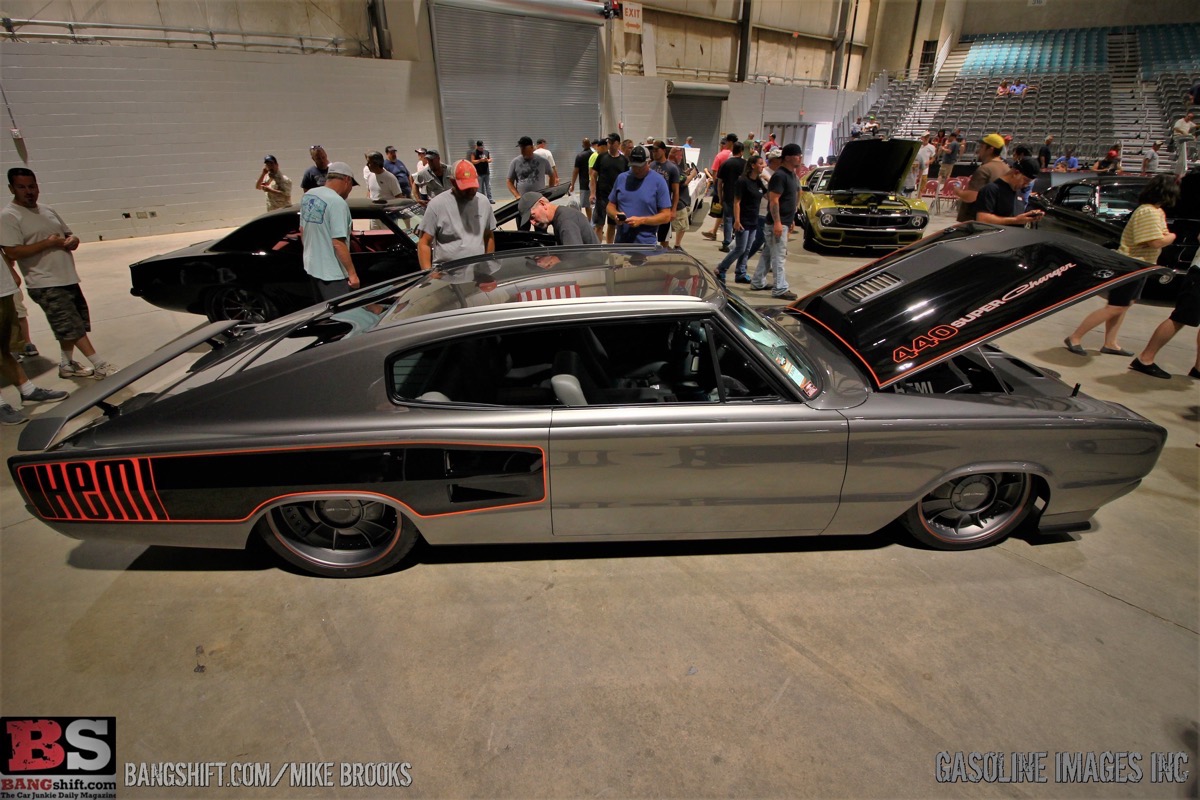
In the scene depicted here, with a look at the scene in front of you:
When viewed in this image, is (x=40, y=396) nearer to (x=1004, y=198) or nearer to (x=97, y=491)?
(x=97, y=491)

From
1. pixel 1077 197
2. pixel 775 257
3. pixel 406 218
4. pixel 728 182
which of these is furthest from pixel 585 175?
pixel 1077 197

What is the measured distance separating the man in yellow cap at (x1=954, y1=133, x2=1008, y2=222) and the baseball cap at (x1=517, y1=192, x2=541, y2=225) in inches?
167

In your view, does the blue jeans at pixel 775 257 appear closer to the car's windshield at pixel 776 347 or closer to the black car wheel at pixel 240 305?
the car's windshield at pixel 776 347

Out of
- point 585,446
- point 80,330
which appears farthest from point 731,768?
point 80,330

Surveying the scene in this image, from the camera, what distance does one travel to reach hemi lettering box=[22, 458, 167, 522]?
2.19 meters

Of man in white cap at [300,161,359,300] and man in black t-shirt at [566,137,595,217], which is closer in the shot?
man in white cap at [300,161,359,300]

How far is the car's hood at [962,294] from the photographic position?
2.38 meters

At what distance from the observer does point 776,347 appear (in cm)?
252

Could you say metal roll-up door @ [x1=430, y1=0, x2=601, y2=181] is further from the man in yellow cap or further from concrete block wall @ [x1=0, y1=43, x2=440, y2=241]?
the man in yellow cap

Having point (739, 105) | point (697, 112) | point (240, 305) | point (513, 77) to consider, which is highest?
point (513, 77)

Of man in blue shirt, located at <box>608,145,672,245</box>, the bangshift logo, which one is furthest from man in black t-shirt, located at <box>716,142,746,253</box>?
the bangshift logo

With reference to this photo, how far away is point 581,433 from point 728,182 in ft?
23.3

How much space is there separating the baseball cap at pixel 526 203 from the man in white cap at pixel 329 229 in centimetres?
174

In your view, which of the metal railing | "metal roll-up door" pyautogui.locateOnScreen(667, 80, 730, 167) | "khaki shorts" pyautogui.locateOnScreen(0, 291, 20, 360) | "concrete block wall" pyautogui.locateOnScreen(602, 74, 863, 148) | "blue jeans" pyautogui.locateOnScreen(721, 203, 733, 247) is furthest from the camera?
"metal roll-up door" pyautogui.locateOnScreen(667, 80, 730, 167)
